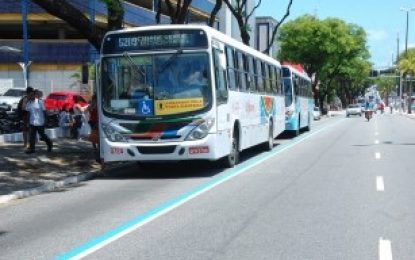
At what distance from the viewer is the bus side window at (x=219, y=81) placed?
1519 centimetres

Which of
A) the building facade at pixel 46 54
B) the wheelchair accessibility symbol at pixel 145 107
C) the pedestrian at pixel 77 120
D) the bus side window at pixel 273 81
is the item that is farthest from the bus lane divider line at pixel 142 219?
the building facade at pixel 46 54

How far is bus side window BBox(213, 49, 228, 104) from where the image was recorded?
49.8ft

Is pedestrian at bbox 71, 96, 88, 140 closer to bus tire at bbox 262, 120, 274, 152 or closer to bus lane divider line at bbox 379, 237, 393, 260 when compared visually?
bus tire at bbox 262, 120, 274, 152

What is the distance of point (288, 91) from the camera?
101 ft

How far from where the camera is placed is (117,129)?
1502 centimetres

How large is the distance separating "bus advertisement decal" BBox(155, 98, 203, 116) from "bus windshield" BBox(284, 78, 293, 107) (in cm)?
1624

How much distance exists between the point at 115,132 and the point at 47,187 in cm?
211

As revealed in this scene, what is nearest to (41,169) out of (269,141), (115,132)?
(115,132)

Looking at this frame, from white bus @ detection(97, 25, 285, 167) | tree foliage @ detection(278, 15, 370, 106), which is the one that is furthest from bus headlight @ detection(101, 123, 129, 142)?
tree foliage @ detection(278, 15, 370, 106)

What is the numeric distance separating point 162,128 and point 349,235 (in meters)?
7.13

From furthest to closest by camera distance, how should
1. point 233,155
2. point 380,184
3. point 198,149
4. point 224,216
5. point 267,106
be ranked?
point 267,106
point 233,155
point 198,149
point 380,184
point 224,216

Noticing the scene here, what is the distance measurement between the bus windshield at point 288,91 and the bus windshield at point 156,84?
1605 centimetres

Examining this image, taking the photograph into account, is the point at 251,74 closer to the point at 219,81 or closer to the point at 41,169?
the point at 219,81

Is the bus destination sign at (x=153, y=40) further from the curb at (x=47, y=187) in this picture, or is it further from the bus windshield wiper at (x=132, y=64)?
the curb at (x=47, y=187)
